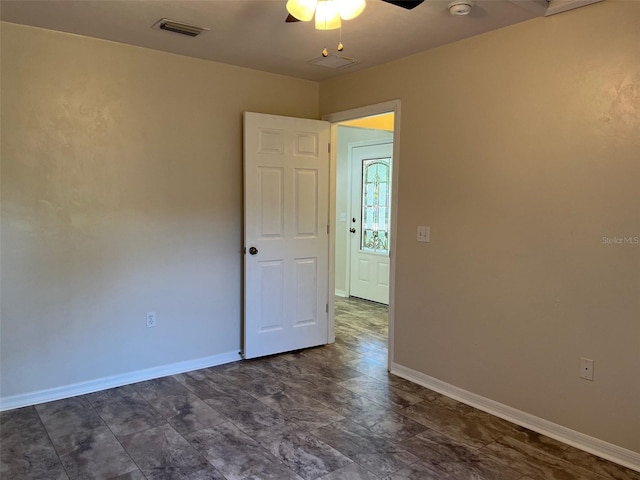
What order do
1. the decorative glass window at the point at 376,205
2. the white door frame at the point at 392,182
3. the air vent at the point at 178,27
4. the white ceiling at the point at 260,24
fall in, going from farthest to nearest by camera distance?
the decorative glass window at the point at 376,205 < the white door frame at the point at 392,182 < the air vent at the point at 178,27 < the white ceiling at the point at 260,24

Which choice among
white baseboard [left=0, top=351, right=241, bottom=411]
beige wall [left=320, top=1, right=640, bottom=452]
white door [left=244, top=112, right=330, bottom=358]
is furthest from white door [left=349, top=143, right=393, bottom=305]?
white baseboard [left=0, top=351, right=241, bottom=411]

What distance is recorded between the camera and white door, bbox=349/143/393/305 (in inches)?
233

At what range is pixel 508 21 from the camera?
8.91 ft

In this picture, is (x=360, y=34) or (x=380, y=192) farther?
(x=380, y=192)

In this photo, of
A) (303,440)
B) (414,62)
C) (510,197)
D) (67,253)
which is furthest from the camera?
(414,62)

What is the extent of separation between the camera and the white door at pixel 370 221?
5.93m

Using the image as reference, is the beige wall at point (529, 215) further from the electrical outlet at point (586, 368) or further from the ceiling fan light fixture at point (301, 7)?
the ceiling fan light fixture at point (301, 7)

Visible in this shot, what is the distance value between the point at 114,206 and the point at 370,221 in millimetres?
3622

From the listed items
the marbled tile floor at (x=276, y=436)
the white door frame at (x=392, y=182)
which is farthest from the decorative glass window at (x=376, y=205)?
the marbled tile floor at (x=276, y=436)

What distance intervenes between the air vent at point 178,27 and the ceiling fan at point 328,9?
3.60 feet

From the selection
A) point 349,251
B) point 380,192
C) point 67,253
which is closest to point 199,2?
point 67,253

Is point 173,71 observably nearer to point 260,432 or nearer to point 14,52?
point 14,52

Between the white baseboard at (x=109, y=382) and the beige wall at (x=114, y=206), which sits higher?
the beige wall at (x=114, y=206)

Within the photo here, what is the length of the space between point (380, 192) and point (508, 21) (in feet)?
11.1
